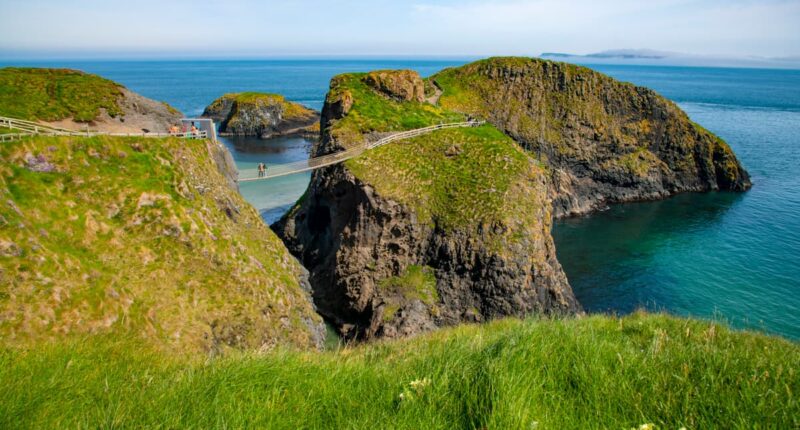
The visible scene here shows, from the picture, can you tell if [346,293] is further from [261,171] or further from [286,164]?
[286,164]

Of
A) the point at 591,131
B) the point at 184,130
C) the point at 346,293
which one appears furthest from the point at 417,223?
the point at 591,131

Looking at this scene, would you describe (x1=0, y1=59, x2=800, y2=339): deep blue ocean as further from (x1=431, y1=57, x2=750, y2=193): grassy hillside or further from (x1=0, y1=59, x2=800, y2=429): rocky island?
(x1=0, y1=59, x2=800, y2=429): rocky island

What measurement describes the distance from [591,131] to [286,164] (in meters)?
52.7

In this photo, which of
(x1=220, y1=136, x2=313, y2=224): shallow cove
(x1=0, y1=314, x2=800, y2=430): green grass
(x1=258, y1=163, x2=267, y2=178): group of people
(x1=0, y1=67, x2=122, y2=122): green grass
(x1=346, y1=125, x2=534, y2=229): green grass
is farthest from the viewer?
(x1=220, y1=136, x2=313, y2=224): shallow cove

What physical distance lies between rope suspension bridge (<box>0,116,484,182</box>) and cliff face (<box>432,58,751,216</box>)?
20299 millimetres

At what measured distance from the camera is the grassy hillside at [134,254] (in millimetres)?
18641

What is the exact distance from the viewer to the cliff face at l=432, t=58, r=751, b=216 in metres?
68.9

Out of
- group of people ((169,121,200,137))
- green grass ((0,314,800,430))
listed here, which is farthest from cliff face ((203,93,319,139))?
green grass ((0,314,800,430))

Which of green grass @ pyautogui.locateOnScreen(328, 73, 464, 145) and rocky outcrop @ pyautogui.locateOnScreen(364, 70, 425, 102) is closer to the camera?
green grass @ pyautogui.locateOnScreen(328, 73, 464, 145)

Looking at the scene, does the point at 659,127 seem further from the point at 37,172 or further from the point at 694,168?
the point at 37,172

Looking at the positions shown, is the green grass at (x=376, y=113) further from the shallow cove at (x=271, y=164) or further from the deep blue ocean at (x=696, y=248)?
the deep blue ocean at (x=696, y=248)

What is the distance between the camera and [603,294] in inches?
1630

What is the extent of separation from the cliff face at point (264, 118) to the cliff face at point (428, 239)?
259 feet

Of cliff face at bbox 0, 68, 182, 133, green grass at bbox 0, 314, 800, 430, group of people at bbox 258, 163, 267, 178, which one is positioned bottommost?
group of people at bbox 258, 163, 267, 178
